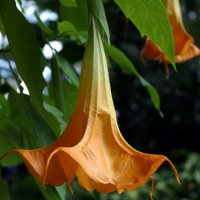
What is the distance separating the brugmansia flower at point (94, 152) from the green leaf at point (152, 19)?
0.12 ft

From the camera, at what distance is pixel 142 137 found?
2.57 meters

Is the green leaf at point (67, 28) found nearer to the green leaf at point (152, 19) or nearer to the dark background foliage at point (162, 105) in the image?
the green leaf at point (152, 19)

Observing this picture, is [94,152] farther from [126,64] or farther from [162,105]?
[162,105]

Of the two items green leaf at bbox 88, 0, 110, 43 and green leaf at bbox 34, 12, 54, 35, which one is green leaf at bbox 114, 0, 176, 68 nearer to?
green leaf at bbox 88, 0, 110, 43

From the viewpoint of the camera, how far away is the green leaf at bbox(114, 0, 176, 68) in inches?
18.4

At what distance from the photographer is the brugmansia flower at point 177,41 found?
681 mm

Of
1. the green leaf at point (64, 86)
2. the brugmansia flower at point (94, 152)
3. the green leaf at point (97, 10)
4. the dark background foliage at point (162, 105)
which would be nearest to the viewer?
the brugmansia flower at point (94, 152)

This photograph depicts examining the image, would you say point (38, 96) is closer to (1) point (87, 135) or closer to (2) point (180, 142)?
(1) point (87, 135)

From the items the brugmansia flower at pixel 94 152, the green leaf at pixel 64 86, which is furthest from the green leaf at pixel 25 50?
the green leaf at pixel 64 86

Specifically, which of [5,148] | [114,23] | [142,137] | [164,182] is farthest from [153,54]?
[142,137]

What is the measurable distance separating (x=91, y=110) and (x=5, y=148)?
265 millimetres

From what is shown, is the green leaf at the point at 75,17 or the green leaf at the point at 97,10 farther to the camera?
the green leaf at the point at 75,17

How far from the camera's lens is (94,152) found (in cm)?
39

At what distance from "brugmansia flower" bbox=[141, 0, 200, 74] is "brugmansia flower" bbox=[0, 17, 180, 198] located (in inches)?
9.3
